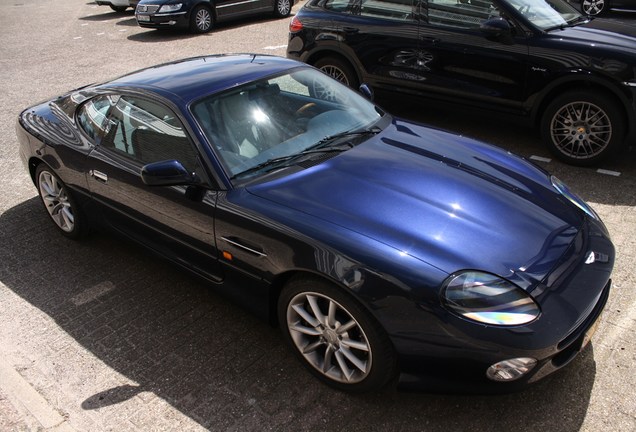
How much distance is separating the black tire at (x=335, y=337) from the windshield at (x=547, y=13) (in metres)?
4.13

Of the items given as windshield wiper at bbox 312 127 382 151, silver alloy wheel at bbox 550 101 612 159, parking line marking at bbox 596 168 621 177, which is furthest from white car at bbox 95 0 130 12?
windshield wiper at bbox 312 127 382 151

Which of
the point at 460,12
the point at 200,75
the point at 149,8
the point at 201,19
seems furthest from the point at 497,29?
the point at 149,8

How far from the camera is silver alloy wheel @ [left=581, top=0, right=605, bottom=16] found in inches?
471

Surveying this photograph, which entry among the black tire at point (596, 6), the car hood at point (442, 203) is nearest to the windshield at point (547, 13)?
the car hood at point (442, 203)

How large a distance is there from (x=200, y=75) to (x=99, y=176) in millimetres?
999

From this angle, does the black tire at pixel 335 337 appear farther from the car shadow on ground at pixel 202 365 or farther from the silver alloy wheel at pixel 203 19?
the silver alloy wheel at pixel 203 19

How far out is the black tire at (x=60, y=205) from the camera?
15.0 feet

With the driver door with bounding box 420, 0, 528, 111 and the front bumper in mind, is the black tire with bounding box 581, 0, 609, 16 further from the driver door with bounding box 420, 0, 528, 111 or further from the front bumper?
the front bumper

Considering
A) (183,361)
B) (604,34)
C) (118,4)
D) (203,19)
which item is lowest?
(183,361)

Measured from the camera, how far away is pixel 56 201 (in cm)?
480

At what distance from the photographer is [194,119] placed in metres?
3.54

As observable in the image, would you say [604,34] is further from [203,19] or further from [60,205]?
[203,19]

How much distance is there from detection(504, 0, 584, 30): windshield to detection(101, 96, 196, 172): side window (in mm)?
3868

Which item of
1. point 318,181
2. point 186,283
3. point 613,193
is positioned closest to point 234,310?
point 186,283
